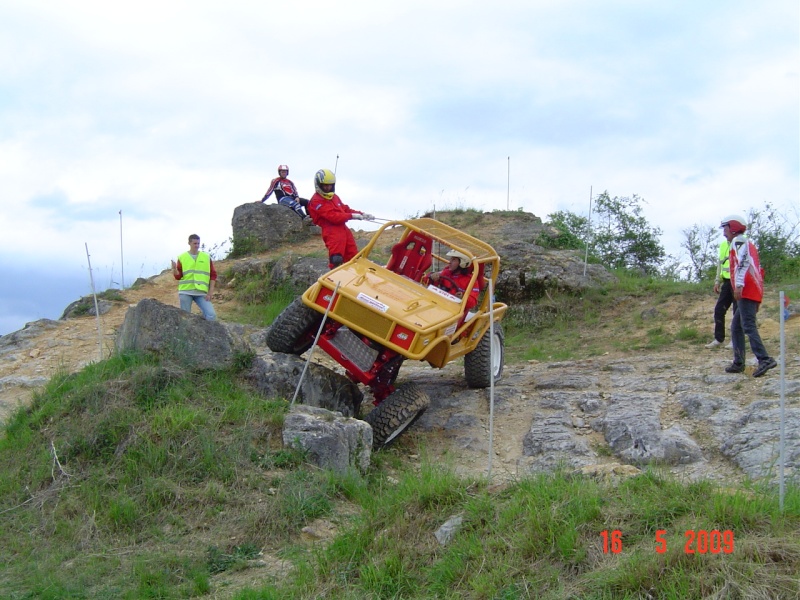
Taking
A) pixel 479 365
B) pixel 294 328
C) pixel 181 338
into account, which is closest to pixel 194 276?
pixel 181 338

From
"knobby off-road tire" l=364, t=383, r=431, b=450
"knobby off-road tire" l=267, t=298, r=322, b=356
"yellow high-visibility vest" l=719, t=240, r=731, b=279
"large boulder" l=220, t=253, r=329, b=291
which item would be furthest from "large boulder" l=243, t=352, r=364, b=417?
"large boulder" l=220, t=253, r=329, b=291

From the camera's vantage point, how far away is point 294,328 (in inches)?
326

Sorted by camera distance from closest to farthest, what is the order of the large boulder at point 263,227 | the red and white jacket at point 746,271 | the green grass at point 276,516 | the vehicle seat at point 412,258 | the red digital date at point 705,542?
the red digital date at point 705,542 < the green grass at point 276,516 < the red and white jacket at point 746,271 < the vehicle seat at point 412,258 < the large boulder at point 263,227

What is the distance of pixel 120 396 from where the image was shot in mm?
7293

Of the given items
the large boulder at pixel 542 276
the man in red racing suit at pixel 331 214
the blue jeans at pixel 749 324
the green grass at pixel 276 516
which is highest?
the man in red racing suit at pixel 331 214

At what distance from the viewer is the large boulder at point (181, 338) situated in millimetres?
7918

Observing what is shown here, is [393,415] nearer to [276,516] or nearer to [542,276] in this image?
[276,516]

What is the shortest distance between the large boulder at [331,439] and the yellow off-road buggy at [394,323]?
1.55 ft

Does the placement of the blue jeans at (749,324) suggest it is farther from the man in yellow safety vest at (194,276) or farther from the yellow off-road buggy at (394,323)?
the man in yellow safety vest at (194,276)

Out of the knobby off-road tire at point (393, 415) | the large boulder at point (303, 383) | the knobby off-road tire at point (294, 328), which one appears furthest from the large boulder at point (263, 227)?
the knobby off-road tire at point (393, 415)

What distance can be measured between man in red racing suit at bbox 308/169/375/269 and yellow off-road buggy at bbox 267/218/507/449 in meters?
0.77

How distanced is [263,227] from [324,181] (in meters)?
7.88

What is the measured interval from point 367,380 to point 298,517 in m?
2.05

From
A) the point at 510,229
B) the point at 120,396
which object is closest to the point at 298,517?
the point at 120,396
